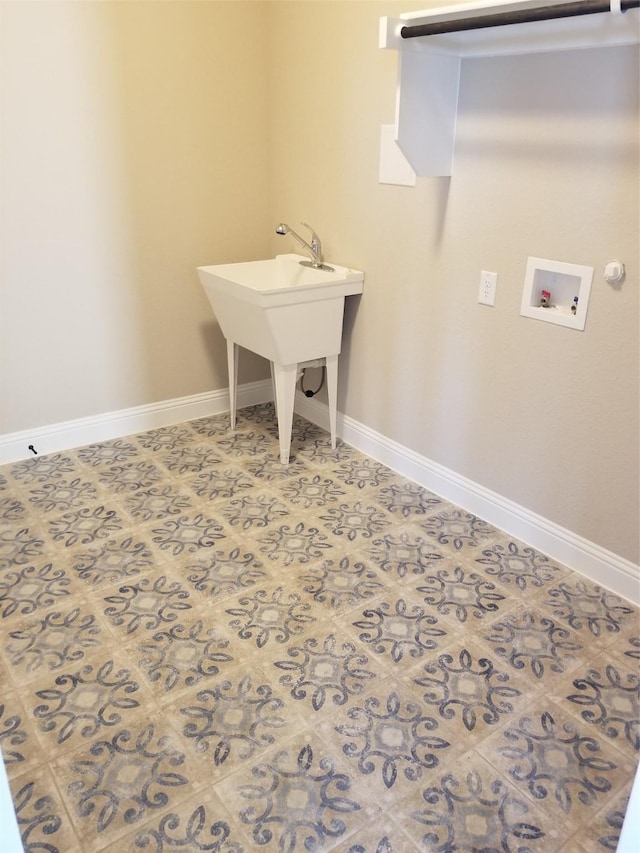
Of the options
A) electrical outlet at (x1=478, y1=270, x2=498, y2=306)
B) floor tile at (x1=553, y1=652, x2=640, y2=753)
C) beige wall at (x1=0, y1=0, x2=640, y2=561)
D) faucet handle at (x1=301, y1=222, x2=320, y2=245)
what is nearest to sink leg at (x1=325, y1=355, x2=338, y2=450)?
beige wall at (x1=0, y1=0, x2=640, y2=561)

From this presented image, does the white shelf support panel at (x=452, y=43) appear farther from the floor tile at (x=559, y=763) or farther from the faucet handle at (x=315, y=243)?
the floor tile at (x=559, y=763)

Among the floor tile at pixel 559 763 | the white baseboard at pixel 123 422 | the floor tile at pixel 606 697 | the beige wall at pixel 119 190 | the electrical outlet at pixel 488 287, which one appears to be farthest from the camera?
the white baseboard at pixel 123 422

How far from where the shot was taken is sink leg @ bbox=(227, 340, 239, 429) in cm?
325

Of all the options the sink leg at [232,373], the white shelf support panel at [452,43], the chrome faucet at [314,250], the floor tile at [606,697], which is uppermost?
the white shelf support panel at [452,43]

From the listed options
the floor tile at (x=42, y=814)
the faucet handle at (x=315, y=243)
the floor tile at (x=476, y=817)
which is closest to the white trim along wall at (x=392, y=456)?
the faucet handle at (x=315, y=243)

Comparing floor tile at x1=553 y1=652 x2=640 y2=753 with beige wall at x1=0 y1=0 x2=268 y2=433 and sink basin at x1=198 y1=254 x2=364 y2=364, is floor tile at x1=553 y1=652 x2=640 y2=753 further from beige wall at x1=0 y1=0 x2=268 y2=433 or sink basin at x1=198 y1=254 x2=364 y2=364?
beige wall at x1=0 y1=0 x2=268 y2=433

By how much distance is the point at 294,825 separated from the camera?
1.47 m

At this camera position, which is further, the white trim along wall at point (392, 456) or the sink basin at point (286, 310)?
the sink basin at point (286, 310)

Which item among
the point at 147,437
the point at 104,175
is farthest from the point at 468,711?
the point at 104,175

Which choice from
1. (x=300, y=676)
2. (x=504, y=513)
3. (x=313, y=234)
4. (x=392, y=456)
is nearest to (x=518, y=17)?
(x=313, y=234)

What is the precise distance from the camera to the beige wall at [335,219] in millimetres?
2066

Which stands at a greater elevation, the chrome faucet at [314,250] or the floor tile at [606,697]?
the chrome faucet at [314,250]

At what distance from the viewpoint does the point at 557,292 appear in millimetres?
2195

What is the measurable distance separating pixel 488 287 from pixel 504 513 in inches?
32.6
